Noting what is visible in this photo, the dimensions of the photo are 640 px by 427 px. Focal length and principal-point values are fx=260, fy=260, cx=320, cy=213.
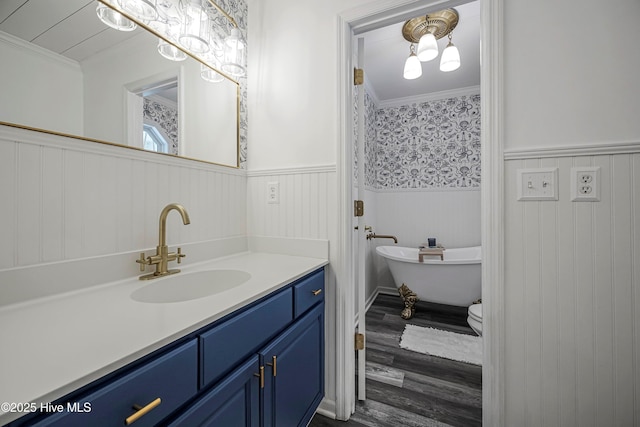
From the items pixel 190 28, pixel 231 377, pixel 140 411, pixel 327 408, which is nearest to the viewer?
pixel 140 411

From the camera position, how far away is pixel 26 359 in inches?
18.5

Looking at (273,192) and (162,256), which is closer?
(162,256)

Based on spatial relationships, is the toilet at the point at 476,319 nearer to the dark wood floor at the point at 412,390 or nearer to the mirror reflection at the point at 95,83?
the dark wood floor at the point at 412,390

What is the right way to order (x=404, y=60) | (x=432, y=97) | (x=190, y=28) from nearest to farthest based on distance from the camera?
(x=190, y=28), (x=404, y=60), (x=432, y=97)

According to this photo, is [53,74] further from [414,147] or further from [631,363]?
[414,147]

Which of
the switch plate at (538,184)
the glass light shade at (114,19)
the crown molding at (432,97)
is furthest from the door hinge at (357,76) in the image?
the crown molding at (432,97)

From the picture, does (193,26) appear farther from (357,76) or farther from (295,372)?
(295,372)

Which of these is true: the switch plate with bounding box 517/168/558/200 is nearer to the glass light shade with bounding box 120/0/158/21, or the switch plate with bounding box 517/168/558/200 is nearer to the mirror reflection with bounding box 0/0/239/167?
the mirror reflection with bounding box 0/0/239/167

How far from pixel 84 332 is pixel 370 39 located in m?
2.55

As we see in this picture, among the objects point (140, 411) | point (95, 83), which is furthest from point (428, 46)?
point (140, 411)

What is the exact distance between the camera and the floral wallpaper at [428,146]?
3119mm

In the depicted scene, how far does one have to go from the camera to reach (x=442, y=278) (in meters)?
2.55

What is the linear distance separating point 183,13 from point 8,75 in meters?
0.75

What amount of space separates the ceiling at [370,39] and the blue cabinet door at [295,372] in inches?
49.5
